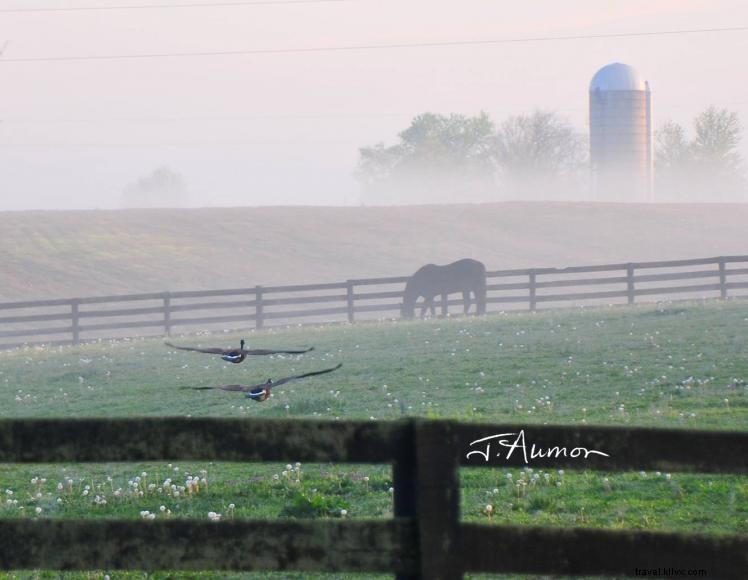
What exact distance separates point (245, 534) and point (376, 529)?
0.47 m

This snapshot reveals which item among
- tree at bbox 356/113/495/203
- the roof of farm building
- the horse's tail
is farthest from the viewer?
tree at bbox 356/113/495/203

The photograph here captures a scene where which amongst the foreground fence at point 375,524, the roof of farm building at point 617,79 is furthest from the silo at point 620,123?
the foreground fence at point 375,524

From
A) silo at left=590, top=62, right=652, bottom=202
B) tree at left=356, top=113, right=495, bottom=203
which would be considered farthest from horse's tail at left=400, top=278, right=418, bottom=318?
tree at left=356, top=113, right=495, bottom=203

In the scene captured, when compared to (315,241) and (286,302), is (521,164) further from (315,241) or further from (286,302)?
(286,302)

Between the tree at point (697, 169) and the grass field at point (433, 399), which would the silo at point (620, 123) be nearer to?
the tree at point (697, 169)

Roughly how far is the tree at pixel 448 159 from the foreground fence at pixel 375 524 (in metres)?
93.1

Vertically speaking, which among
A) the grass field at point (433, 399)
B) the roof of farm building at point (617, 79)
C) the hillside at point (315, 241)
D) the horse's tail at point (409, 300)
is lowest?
the grass field at point (433, 399)

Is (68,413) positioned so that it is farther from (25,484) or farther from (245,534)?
(245,534)

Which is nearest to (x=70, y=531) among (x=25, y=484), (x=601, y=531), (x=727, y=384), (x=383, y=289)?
(x=601, y=531)

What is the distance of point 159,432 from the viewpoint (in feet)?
12.7

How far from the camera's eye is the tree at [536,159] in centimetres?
9894

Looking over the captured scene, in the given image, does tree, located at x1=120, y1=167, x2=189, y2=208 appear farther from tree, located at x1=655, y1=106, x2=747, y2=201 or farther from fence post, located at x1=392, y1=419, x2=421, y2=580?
fence post, located at x1=392, y1=419, x2=421, y2=580

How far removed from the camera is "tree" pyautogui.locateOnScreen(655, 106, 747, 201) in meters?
97.3

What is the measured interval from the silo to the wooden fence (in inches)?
792
